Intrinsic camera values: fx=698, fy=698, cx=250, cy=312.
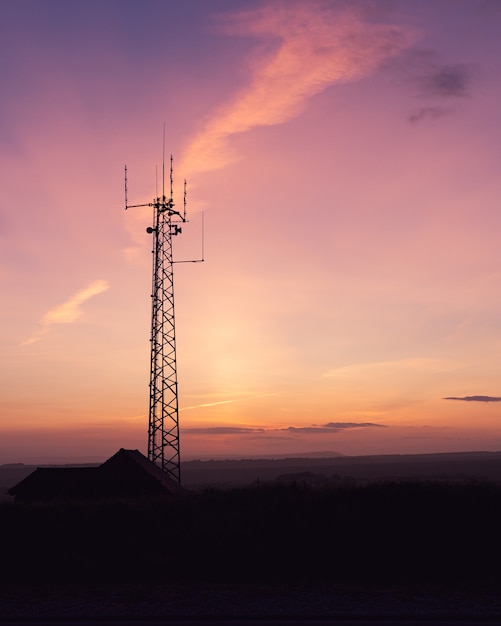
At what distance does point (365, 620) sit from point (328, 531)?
7.63m

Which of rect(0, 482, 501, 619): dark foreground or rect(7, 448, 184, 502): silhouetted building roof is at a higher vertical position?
rect(7, 448, 184, 502): silhouetted building roof

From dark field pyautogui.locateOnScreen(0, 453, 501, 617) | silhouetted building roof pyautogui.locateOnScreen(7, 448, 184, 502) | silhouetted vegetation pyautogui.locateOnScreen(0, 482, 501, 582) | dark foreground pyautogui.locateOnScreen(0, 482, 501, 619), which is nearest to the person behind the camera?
dark foreground pyautogui.locateOnScreen(0, 482, 501, 619)

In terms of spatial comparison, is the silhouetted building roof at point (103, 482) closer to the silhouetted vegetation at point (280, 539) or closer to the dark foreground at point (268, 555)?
the dark foreground at point (268, 555)

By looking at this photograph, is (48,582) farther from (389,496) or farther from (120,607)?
(389,496)

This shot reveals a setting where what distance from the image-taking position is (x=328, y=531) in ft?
70.7

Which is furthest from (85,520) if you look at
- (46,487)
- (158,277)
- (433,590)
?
(158,277)

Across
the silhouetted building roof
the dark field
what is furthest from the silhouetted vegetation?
the silhouetted building roof

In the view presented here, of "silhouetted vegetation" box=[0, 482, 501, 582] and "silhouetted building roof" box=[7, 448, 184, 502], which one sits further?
"silhouetted building roof" box=[7, 448, 184, 502]

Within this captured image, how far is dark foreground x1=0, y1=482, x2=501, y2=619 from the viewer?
16156 millimetres

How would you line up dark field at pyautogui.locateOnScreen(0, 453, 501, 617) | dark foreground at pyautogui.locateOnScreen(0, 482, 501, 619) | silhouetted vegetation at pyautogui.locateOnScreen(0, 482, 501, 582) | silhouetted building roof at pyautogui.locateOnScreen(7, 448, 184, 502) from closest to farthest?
dark foreground at pyautogui.locateOnScreen(0, 482, 501, 619) < dark field at pyautogui.locateOnScreen(0, 453, 501, 617) < silhouetted vegetation at pyautogui.locateOnScreen(0, 482, 501, 582) < silhouetted building roof at pyautogui.locateOnScreen(7, 448, 184, 502)

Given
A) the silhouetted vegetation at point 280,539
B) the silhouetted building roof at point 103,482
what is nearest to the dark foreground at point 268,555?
the silhouetted vegetation at point 280,539

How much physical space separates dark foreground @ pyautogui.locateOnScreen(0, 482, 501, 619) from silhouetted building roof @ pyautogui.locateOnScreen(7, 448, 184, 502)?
1099 cm

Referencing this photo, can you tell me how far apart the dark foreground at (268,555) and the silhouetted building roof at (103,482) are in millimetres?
10986

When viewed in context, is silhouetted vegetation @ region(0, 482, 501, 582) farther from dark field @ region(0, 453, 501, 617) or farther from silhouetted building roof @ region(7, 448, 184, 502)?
silhouetted building roof @ region(7, 448, 184, 502)
